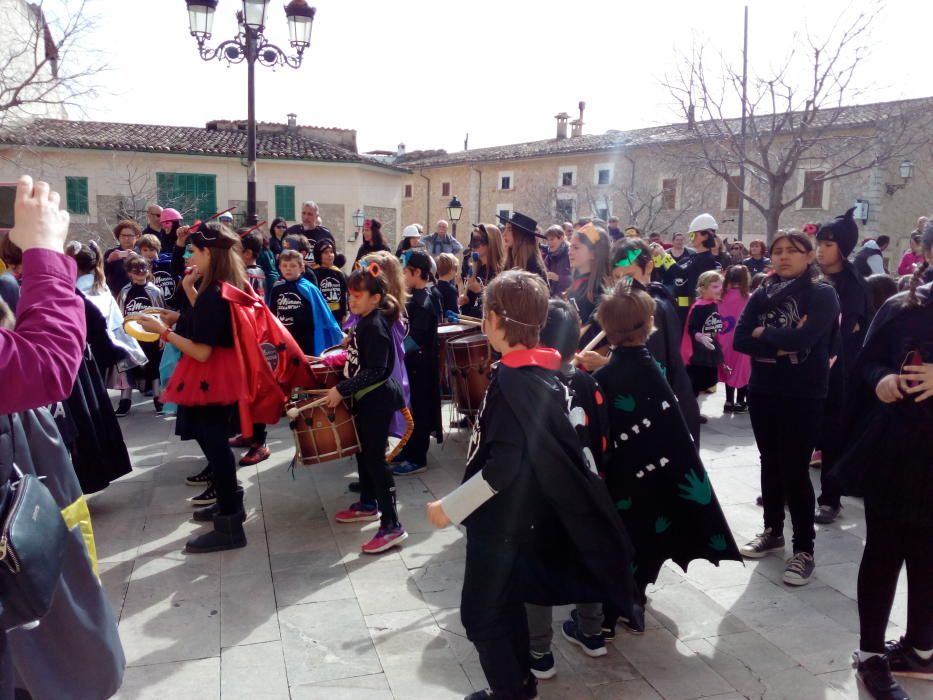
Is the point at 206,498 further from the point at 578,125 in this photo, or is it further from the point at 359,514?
the point at 578,125

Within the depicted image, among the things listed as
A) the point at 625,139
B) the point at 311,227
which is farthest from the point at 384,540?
the point at 625,139

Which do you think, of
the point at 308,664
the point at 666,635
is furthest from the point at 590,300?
the point at 308,664

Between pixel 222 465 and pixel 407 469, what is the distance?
1811mm

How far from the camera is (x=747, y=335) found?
420cm

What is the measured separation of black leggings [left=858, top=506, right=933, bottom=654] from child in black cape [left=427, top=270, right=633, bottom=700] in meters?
1.11

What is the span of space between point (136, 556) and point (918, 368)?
4.08 meters

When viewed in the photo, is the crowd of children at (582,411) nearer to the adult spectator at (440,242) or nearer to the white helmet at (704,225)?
the white helmet at (704,225)

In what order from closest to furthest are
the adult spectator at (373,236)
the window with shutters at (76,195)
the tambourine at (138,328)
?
1. the tambourine at (138,328)
2. the adult spectator at (373,236)
3. the window with shutters at (76,195)

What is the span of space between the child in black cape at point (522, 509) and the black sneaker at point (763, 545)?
6.03 ft

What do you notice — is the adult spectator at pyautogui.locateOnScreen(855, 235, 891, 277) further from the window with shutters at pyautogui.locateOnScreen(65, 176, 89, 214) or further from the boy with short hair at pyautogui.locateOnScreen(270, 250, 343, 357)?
the window with shutters at pyautogui.locateOnScreen(65, 176, 89, 214)

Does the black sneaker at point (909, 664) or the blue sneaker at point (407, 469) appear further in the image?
the blue sneaker at point (407, 469)

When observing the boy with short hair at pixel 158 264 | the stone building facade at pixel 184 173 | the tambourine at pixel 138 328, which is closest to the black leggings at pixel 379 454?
the tambourine at pixel 138 328

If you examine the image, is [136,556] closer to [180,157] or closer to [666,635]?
[666,635]

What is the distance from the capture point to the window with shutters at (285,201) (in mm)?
28156
